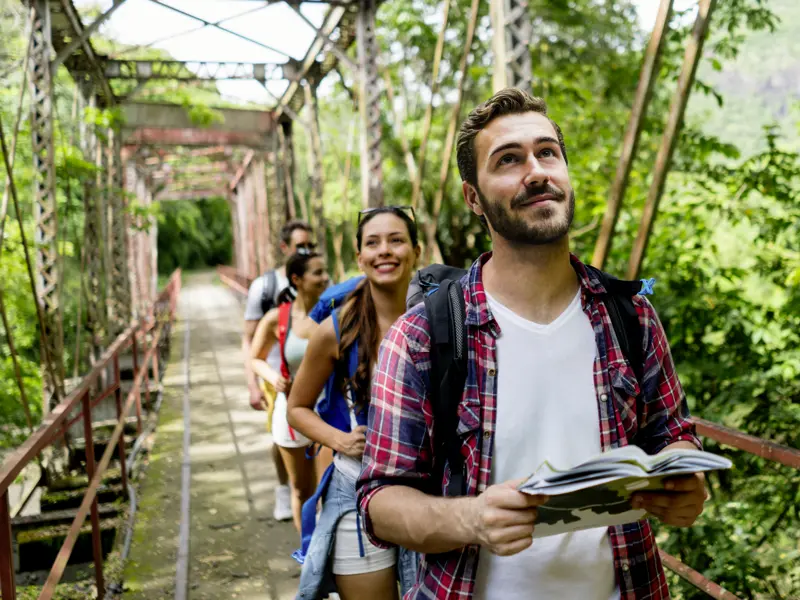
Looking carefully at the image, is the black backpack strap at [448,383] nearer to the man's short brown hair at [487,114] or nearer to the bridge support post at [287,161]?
the man's short brown hair at [487,114]

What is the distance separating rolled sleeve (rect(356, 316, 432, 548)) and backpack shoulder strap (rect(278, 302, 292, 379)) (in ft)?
9.11

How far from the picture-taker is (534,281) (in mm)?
1543

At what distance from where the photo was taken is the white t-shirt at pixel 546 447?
1.42 m

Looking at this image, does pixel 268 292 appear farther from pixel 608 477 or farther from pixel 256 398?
pixel 608 477

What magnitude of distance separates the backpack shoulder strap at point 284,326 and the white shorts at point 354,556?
176 centimetres

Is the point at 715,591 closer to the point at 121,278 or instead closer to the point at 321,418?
the point at 321,418

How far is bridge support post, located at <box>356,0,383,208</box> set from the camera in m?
8.77

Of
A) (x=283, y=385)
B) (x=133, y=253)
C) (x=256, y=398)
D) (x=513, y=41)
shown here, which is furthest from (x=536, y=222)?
(x=133, y=253)

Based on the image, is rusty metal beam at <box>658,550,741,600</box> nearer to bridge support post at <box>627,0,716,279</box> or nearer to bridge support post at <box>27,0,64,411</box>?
bridge support post at <box>627,0,716,279</box>

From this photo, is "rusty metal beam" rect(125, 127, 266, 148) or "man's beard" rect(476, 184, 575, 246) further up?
"rusty metal beam" rect(125, 127, 266, 148)

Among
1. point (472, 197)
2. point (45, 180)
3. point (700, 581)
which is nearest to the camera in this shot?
point (472, 197)

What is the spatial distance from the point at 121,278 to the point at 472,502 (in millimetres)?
14255

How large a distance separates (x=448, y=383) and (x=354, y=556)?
4.37ft

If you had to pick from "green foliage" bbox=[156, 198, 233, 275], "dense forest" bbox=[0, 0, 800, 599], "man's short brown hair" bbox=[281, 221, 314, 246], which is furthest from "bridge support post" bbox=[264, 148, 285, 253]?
"green foliage" bbox=[156, 198, 233, 275]
